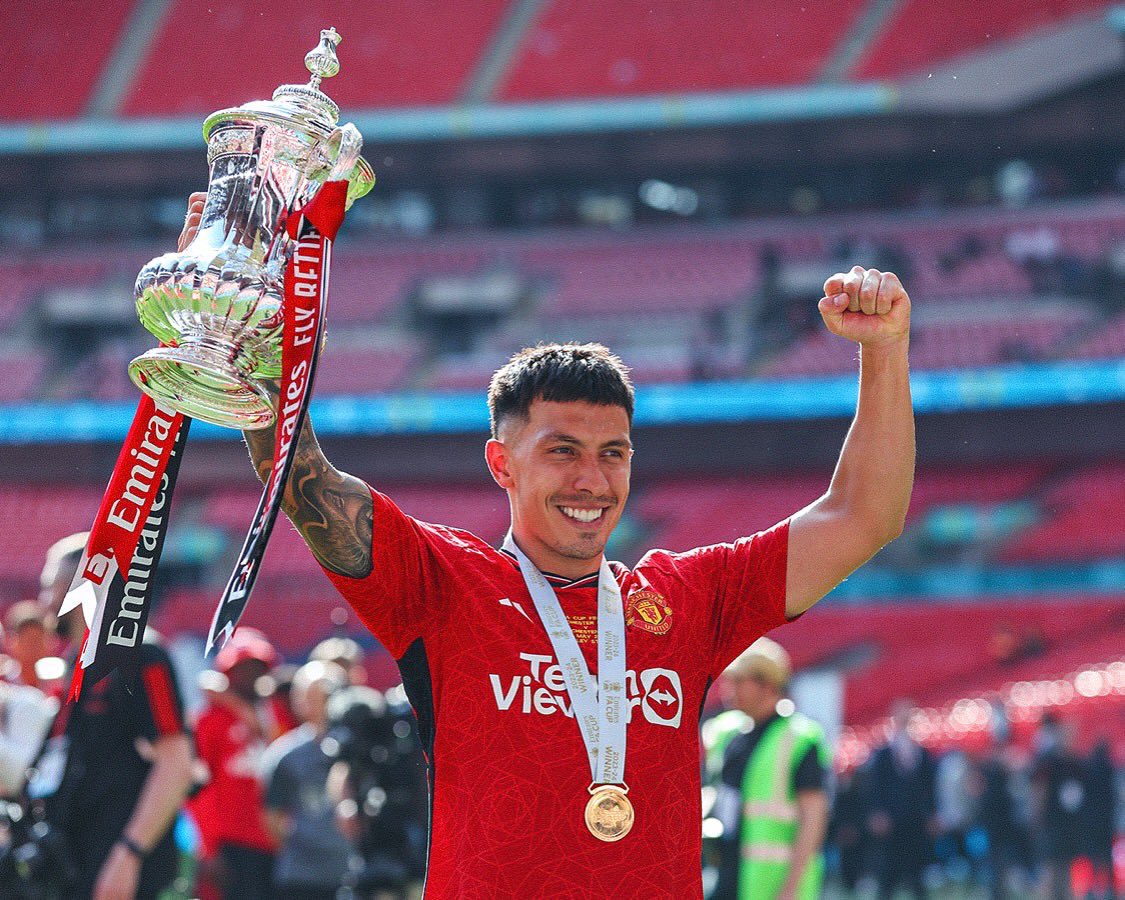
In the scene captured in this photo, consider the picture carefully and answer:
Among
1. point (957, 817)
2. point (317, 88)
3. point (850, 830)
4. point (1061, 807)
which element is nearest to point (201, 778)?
point (317, 88)

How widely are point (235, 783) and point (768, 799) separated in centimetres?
219

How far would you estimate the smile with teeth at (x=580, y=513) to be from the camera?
221cm

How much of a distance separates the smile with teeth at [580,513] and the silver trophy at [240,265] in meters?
0.44

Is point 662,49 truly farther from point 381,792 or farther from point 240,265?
point 240,265

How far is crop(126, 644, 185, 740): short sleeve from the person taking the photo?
152 inches

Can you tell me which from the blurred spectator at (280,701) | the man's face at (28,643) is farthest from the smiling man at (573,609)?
the blurred spectator at (280,701)

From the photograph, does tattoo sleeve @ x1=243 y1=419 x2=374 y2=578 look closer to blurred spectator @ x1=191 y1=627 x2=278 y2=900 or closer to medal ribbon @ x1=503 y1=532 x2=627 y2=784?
medal ribbon @ x1=503 y1=532 x2=627 y2=784

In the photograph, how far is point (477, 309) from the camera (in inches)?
908

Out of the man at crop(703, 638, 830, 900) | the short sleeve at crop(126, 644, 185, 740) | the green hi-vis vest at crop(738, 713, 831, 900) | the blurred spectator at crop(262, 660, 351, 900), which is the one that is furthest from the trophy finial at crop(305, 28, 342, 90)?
the blurred spectator at crop(262, 660, 351, 900)

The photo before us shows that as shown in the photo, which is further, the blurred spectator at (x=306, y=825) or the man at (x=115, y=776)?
the blurred spectator at (x=306, y=825)

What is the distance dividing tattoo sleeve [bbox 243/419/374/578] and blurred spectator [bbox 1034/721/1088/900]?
32.1 ft

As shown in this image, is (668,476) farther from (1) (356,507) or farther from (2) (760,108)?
(1) (356,507)

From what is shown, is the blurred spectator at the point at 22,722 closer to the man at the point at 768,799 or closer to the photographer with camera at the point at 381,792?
the photographer with camera at the point at 381,792

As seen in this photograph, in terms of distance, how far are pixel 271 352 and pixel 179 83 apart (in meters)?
21.4
